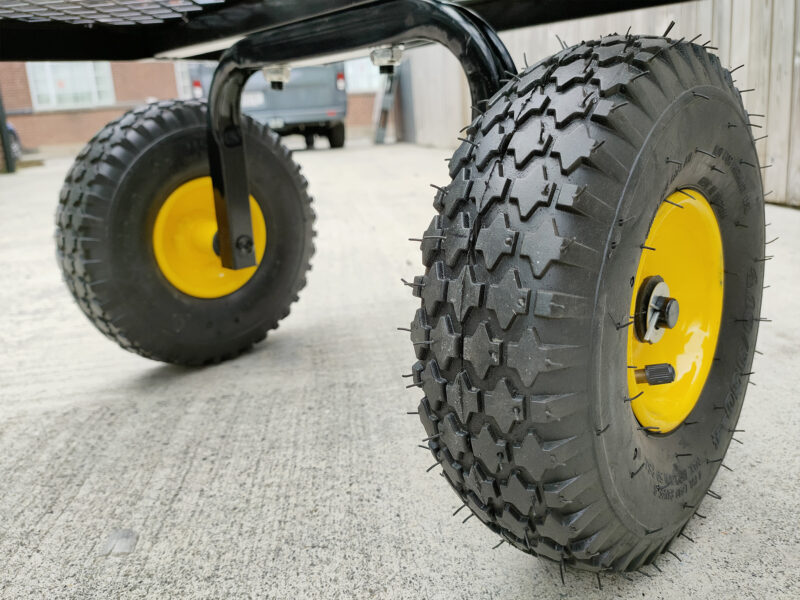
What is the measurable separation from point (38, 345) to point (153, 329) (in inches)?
28.1

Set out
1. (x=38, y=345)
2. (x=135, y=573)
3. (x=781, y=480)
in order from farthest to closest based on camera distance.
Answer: (x=38, y=345) → (x=781, y=480) → (x=135, y=573)

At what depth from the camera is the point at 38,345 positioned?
2.30 meters

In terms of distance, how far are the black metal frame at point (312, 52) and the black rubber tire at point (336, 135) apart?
9220 millimetres

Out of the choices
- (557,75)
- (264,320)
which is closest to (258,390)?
(264,320)

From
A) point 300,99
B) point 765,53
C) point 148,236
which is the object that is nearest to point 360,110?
point 300,99

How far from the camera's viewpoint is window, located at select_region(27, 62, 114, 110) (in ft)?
55.2

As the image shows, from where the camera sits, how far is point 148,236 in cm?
185

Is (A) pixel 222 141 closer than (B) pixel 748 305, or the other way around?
(B) pixel 748 305

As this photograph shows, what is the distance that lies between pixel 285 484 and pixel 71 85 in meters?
19.0

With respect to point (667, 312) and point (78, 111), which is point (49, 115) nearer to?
point (78, 111)

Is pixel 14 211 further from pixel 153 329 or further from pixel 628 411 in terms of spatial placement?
pixel 628 411

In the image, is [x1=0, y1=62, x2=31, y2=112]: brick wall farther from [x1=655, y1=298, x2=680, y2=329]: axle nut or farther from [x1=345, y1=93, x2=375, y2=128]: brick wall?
[x1=655, y1=298, x2=680, y2=329]: axle nut

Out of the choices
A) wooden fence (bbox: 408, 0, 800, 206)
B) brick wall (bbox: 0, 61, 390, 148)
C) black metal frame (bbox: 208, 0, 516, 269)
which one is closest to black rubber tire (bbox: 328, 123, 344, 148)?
brick wall (bbox: 0, 61, 390, 148)

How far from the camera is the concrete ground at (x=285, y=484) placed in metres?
1.05
